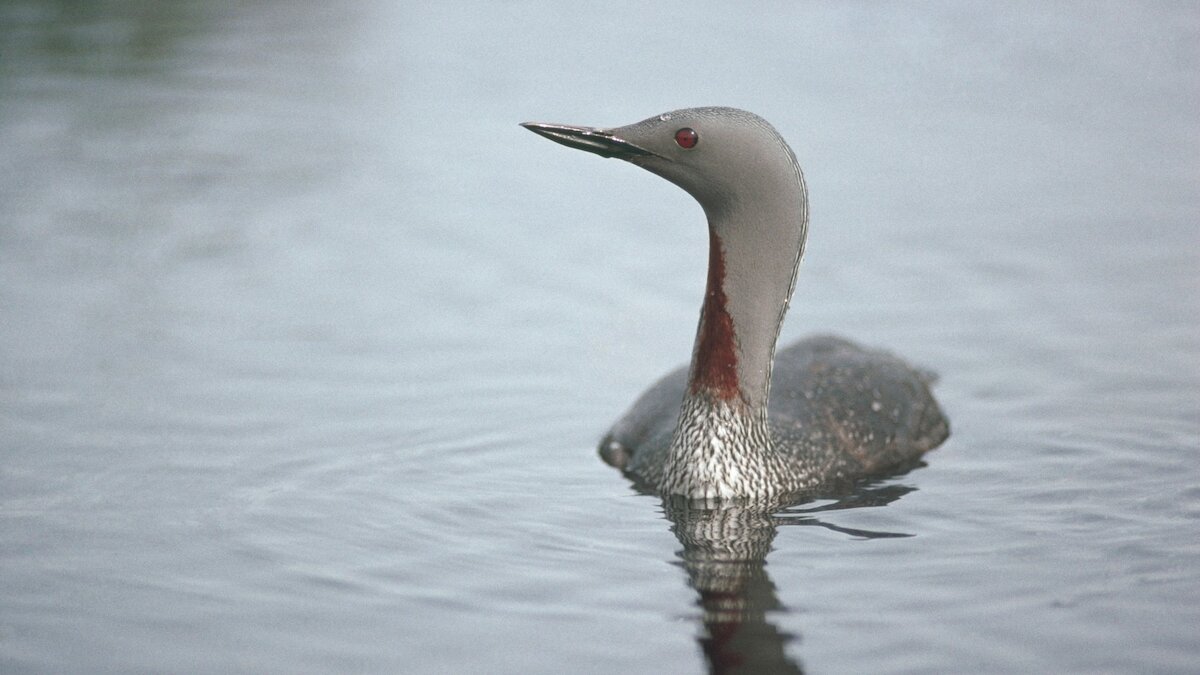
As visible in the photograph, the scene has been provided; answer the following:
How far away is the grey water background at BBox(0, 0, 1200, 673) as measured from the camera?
5.13 meters

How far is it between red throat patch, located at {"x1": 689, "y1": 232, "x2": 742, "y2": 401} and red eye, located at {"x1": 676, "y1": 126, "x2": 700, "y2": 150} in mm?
393

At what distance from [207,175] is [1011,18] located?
6.52 m

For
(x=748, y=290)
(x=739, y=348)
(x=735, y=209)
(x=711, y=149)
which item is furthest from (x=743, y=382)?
(x=711, y=149)

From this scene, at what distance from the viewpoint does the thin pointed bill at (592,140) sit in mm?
5902

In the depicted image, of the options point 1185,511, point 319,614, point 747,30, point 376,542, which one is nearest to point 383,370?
point 376,542

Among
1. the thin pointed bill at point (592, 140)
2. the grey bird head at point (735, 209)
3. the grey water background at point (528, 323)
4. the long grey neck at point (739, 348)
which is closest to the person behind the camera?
the grey water background at point (528, 323)

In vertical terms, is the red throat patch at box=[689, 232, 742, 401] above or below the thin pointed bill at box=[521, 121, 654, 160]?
below

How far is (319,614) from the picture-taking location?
5.09m

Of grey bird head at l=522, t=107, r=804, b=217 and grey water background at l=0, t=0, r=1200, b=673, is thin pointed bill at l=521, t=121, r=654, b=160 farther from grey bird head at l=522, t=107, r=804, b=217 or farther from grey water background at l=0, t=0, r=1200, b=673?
grey water background at l=0, t=0, r=1200, b=673

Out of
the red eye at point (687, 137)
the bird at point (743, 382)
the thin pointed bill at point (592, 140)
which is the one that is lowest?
the bird at point (743, 382)

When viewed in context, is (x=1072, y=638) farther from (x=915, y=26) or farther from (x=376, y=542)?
(x=915, y=26)

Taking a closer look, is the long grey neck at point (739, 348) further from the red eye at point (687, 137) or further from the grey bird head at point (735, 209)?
the red eye at point (687, 137)

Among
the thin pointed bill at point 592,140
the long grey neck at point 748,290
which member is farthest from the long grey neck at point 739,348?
the thin pointed bill at point 592,140

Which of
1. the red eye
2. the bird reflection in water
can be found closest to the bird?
the red eye
